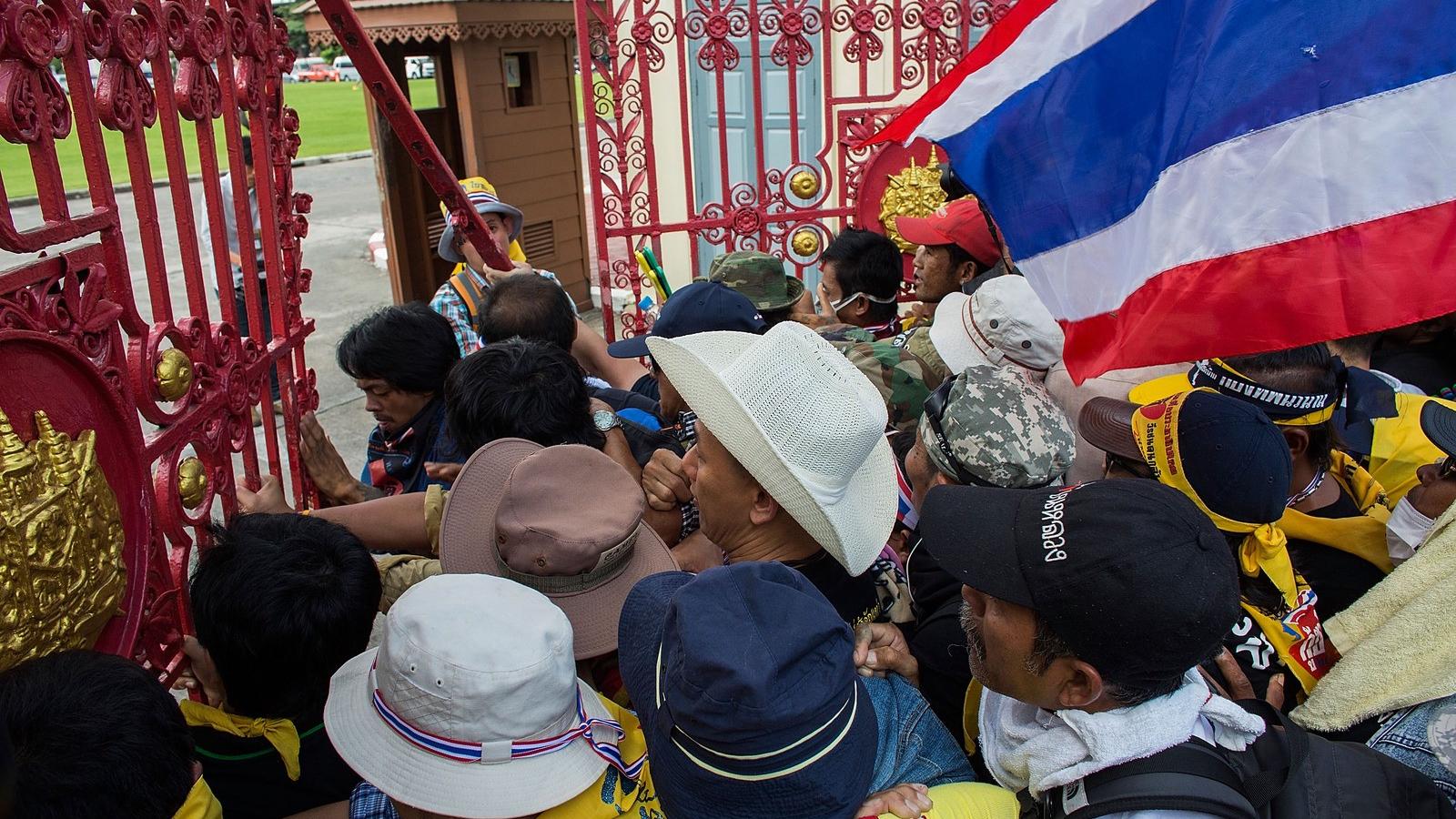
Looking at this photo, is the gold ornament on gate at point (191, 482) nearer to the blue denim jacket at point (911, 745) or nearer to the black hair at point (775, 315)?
the blue denim jacket at point (911, 745)

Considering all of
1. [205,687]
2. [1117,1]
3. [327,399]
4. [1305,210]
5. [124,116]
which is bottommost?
[327,399]

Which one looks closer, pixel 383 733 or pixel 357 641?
pixel 383 733

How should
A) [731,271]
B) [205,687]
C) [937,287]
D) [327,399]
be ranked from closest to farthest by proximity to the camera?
1. [205,687]
2. [731,271]
3. [937,287]
4. [327,399]

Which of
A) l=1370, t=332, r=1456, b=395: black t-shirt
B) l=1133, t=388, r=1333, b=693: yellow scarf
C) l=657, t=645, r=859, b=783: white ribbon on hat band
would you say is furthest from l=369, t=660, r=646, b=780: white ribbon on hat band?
l=1370, t=332, r=1456, b=395: black t-shirt

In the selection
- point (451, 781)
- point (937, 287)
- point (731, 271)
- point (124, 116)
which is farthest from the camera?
point (937, 287)

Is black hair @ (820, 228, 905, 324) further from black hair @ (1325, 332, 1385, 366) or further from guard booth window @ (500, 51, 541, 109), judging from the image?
guard booth window @ (500, 51, 541, 109)

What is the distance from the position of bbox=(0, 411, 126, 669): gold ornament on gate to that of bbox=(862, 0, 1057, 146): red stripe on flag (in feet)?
6.46

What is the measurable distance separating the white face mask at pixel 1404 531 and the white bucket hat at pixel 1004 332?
2.74 ft

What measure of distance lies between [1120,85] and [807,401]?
3.56 ft

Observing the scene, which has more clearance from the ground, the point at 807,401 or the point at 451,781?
the point at 807,401

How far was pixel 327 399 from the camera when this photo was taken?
21.1ft

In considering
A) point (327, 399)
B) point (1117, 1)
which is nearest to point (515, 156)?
point (327, 399)

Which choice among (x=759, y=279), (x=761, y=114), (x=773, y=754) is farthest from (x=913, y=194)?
(x=773, y=754)

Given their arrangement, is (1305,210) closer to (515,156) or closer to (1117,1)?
(1117,1)
